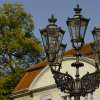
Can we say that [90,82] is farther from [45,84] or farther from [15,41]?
[15,41]

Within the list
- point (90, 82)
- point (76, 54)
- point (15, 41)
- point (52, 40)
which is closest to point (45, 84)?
point (15, 41)

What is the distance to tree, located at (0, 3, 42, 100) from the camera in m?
41.9

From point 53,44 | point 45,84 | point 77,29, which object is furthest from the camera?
point 45,84

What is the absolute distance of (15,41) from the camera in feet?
139

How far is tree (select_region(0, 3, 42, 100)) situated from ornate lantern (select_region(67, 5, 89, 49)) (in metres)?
27.8

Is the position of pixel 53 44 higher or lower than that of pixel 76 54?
higher

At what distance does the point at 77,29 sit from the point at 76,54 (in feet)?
1.85

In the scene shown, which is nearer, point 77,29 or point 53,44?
point 77,29

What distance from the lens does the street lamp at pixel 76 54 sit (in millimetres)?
13203

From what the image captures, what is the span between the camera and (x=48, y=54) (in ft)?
44.9

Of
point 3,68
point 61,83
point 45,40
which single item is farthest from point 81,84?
point 3,68

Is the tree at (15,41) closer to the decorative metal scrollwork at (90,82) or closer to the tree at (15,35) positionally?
the tree at (15,35)

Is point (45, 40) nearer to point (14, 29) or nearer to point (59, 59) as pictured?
point (59, 59)

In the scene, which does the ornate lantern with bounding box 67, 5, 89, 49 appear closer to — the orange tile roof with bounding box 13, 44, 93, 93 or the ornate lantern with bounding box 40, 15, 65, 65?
the ornate lantern with bounding box 40, 15, 65, 65
